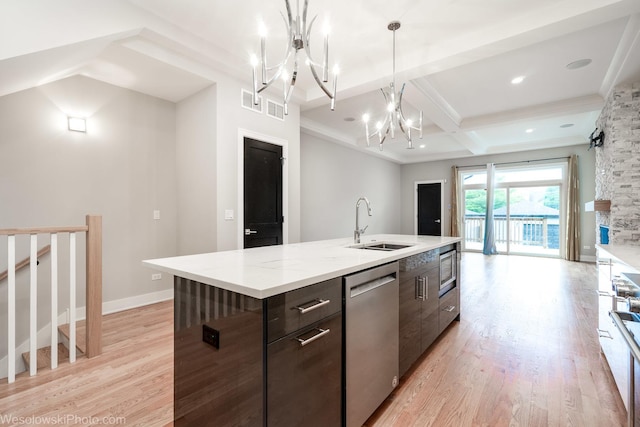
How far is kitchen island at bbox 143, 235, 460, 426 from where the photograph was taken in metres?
1.08

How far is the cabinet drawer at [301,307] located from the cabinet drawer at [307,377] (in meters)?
0.03

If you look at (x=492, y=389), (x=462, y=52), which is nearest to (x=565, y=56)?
(x=462, y=52)

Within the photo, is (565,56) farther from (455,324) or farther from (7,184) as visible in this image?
(7,184)

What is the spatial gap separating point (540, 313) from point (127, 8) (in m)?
5.26

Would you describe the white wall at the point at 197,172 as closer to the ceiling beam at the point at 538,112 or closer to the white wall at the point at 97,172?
the white wall at the point at 97,172

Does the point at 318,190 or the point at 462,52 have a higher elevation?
the point at 462,52

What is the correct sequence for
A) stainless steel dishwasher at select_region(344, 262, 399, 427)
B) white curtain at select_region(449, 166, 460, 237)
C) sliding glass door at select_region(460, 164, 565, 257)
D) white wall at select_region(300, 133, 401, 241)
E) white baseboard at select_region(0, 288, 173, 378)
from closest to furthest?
1. stainless steel dishwasher at select_region(344, 262, 399, 427)
2. white baseboard at select_region(0, 288, 173, 378)
3. white wall at select_region(300, 133, 401, 241)
4. sliding glass door at select_region(460, 164, 565, 257)
5. white curtain at select_region(449, 166, 460, 237)

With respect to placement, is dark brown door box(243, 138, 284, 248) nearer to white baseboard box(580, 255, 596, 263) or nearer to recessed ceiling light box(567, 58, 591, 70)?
recessed ceiling light box(567, 58, 591, 70)

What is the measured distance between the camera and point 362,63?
11.5 feet

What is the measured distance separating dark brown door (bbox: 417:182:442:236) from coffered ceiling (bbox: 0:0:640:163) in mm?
4545

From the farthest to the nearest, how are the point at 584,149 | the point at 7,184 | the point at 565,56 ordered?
the point at 584,149 < the point at 565,56 < the point at 7,184

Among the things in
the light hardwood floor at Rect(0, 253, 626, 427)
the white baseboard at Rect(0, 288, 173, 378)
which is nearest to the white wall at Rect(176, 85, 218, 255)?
the white baseboard at Rect(0, 288, 173, 378)

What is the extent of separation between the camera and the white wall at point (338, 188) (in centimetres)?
600

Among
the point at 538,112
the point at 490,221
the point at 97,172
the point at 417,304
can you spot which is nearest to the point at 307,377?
the point at 417,304
